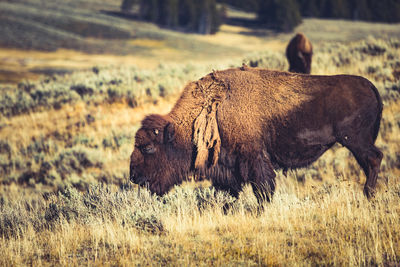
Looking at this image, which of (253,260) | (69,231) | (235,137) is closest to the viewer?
(253,260)

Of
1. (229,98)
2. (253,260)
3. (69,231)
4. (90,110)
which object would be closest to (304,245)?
(253,260)

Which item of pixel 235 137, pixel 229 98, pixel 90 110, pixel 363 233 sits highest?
pixel 229 98

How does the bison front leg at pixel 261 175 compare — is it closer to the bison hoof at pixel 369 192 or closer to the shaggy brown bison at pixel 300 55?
the bison hoof at pixel 369 192

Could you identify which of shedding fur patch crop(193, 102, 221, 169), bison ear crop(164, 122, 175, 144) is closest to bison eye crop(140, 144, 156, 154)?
bison ear crop(164, 122, 175, 144)

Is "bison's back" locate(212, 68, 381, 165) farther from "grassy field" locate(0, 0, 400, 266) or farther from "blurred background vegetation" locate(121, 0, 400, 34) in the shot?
"blurred background vegetation" locate(121, 0, 400, 34)

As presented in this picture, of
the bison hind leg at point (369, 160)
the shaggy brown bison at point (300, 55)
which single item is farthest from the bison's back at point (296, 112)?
the shaggy brown bison at point (300, 55)

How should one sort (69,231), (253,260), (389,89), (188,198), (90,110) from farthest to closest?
(90,110)
(389,89)
(188,198)
(69,231)
(253,260)

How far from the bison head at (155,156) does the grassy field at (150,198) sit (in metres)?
0.33

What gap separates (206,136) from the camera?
4781 millimetres

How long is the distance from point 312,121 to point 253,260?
1.97 metres

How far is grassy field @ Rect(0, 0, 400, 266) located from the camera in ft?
12.1

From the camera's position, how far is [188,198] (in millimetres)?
5562

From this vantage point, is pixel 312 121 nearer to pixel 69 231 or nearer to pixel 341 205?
pixel 341 205

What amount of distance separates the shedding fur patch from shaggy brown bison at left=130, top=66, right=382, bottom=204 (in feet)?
0.04
